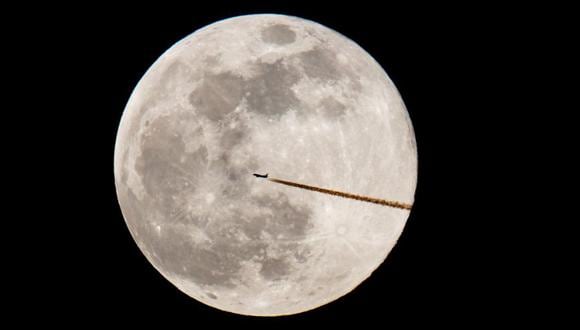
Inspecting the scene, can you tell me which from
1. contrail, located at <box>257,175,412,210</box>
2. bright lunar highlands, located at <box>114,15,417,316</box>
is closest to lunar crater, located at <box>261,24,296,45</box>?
bright lunar highlands, located at <box>114,15,417,316</box>

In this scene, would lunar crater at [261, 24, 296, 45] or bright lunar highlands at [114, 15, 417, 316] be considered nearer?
bright lunar highlands at [114, 15, 417, 316]

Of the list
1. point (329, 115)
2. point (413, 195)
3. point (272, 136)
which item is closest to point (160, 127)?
point (272, 136)

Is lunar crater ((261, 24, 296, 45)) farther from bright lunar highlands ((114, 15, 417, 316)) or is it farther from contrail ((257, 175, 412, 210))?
contrail ((257, 175, 412, 210))

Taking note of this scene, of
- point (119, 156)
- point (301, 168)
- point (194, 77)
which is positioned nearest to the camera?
point (301, 168)

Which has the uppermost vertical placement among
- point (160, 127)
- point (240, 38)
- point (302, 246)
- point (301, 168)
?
point (240, 38)

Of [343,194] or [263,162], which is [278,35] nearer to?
[263,162]

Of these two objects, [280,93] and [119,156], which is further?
[119,156]

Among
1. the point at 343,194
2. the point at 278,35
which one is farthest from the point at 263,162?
the point at 278,35

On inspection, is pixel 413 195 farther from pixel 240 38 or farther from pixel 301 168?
pixel 240 38
